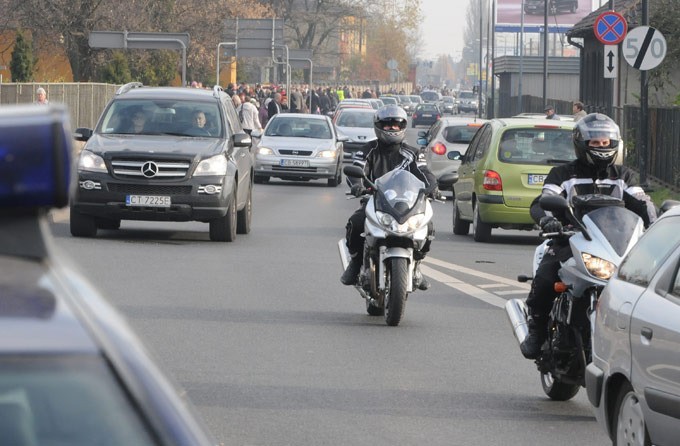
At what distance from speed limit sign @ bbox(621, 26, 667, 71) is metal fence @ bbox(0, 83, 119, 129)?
71.4 ft

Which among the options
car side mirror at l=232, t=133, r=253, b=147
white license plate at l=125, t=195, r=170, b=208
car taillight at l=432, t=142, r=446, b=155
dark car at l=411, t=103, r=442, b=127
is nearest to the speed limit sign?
car taillight at l=432, t=142, r=446, b=155

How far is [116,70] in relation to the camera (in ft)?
195

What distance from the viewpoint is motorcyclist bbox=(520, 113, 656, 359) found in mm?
8141

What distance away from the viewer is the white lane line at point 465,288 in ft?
44.3

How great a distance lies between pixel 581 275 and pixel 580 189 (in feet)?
3.05

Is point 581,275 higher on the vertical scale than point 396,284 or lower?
higher

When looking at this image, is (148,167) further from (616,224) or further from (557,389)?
(616,224)

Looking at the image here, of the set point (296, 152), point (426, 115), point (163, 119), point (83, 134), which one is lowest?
point (426, 115)

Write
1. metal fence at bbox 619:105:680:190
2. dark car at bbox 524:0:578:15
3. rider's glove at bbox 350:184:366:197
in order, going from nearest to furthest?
1. rider's glove at bbox 350:184:366:197
2. metal fence at bbox 619:105:680:190
3. dark car at bbox 524:0:578:15

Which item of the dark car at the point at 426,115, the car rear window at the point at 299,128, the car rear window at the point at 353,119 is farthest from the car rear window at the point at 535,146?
the dark car at the point at 426,115

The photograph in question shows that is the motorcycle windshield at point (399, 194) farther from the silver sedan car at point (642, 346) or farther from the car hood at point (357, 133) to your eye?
the car hood at point (357, 133)

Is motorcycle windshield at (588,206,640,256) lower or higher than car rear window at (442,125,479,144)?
higher

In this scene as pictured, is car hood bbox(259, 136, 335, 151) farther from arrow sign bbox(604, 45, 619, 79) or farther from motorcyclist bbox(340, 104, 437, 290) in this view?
motorcyclist bbox(340, 104, 437, 290)

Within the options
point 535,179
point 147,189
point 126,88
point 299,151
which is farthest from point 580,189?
point 299,151
